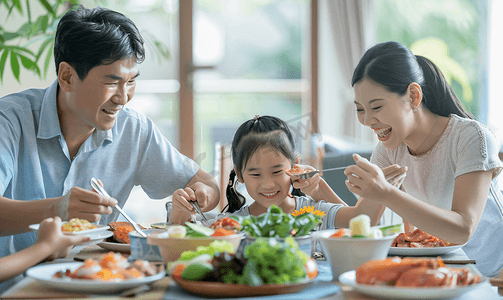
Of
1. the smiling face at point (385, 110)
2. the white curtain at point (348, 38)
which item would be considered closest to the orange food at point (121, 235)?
the smiling face at point (385, 110)

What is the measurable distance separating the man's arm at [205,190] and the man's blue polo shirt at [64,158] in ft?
0.13

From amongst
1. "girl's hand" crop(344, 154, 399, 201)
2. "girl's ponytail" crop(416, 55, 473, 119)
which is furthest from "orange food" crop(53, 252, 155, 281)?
"girl's ponytail" crop(416, 55, 473, 119)

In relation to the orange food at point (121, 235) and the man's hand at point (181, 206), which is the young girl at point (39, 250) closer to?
the orange food at point (121, 235)

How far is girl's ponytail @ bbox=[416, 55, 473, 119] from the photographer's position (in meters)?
1.48

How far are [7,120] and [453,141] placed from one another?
143 cm

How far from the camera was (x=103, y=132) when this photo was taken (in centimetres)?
152

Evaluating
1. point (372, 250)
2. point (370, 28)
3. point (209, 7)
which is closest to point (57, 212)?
point (372, 250)

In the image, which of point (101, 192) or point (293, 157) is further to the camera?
point (293, 157)

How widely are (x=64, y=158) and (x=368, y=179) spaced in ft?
3.39

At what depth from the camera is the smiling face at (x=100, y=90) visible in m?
1.34

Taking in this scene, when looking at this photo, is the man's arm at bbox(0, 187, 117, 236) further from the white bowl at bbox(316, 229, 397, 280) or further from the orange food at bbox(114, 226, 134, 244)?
the white bowl at bbox(316, 229, 397, 280)

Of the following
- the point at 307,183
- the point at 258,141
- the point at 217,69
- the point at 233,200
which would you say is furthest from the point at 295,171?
the point at 217,69

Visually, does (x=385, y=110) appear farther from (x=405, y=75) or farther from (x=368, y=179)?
(x=368, y=179)

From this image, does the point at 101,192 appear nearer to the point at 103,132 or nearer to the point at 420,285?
the point at 103,132
